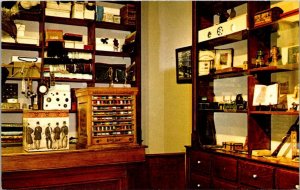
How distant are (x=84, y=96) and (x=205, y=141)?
1.35 meters

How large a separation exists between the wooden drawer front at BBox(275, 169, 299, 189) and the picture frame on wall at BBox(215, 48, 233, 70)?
133cm

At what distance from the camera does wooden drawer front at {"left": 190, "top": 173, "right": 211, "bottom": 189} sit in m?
3.40

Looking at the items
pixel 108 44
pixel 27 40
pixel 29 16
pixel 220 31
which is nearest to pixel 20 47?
pixel 27 40

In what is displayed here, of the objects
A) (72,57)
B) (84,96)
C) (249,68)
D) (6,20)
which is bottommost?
(84,96)

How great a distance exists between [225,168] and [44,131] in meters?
1.71

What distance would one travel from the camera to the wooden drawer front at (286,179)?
242 centimetres

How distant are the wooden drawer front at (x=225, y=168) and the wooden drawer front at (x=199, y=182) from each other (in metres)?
0.18

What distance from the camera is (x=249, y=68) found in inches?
118

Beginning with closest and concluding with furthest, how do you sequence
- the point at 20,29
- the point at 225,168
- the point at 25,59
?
the point at 225,168, the point at 25,59, the point at 20,29

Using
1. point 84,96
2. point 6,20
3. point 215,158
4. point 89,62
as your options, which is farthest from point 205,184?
point 6,20

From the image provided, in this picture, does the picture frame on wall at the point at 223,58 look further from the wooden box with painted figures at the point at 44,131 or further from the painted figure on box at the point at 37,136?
the painted figure on box at the point at 37,136

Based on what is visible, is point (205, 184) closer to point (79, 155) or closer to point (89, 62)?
point (79, 155)

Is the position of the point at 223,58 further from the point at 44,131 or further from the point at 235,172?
the point at 44,131

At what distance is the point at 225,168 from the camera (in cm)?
311
